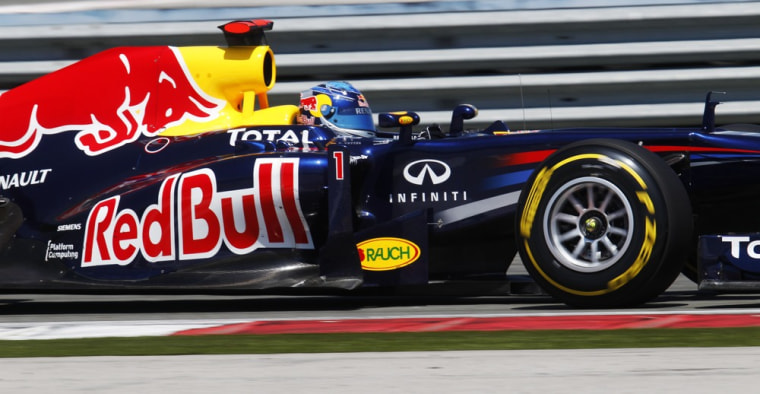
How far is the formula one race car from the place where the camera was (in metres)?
5.71

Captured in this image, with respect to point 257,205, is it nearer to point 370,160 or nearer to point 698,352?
point 370,160

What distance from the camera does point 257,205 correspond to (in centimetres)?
629

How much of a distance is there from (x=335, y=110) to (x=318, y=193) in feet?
2.55

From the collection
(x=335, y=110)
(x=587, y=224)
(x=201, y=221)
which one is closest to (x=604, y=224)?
(x=587, y=224)

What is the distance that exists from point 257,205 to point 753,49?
406cm

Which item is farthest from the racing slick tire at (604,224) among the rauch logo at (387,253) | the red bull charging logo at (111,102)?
the red bull charging logo at (111,102)

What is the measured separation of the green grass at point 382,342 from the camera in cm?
458

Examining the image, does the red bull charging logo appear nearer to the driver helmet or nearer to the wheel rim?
the driver helmet

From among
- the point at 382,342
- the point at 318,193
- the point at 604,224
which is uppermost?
the point at 318,193

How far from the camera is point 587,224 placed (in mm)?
5766

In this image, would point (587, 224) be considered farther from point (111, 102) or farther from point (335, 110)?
point (111, 102)

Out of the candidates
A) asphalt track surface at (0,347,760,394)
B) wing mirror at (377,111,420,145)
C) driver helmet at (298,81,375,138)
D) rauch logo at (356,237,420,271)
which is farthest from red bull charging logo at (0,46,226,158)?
Answer: asphalt track surface at (0,347,760,394)

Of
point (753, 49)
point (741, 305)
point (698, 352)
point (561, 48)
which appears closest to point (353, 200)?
point (741, 305)

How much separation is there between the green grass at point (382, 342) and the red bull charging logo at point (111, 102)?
6.20 feet
